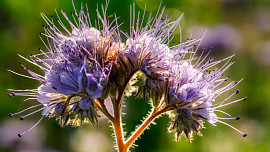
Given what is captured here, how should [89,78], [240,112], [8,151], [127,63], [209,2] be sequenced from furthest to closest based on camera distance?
[209,2] < [240,112] < [8,151] < [127,63] < [89,78]

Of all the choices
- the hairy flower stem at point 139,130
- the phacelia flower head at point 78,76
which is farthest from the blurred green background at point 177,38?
the phacelia flower head at point 78,76

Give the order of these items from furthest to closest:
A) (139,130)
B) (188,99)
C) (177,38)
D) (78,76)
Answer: (177,38), (139,130), (188,99), (78,76)

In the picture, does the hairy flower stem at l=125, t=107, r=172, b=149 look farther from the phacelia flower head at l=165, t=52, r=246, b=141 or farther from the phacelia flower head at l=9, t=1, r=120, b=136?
the phacelia flower head at l=9, t=1, r=120, b=136

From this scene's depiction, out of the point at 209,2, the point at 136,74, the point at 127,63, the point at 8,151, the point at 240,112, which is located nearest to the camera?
the point at 127,63

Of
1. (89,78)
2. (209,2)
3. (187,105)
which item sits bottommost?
(187,105)

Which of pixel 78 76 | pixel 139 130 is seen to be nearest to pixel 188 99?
pixel 139 130

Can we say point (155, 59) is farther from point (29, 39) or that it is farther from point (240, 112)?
point (29, 39)

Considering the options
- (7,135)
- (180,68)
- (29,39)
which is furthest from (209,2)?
(180,68)

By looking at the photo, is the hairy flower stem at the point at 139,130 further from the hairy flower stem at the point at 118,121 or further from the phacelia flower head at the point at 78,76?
the phacelia flower head at the point at 78,76

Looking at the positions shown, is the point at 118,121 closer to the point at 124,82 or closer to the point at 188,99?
the point at 124,82
